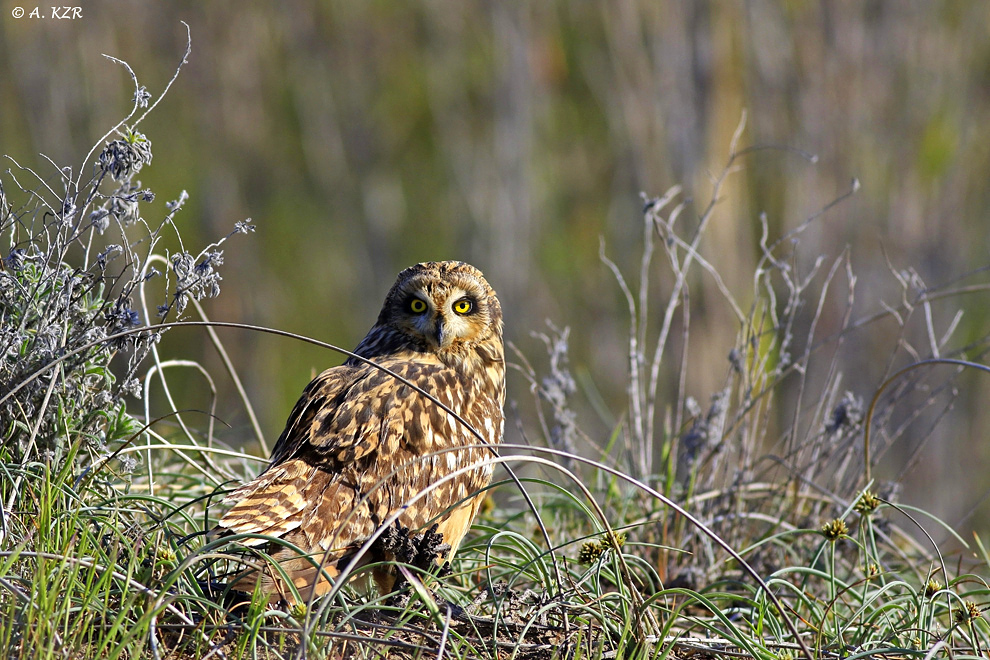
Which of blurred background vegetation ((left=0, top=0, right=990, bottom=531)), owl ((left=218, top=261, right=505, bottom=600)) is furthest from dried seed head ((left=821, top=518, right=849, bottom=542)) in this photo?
blurred background vegetation ((left=0, top=0, right=990, bottom=531))

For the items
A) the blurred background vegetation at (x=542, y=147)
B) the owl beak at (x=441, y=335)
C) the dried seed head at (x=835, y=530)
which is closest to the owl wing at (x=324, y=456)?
the owl beak at (x=441, y=335)

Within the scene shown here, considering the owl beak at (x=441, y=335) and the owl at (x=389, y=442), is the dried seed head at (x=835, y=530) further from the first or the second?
the owl beak at (x=441, y=335)

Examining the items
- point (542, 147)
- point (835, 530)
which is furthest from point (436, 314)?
point (542, 147)

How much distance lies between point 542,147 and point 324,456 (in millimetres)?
10628

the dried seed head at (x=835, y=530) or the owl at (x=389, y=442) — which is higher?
the owl at (x=389, y=442)

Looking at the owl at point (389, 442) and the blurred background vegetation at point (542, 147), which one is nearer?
the owl at point (389, 442)

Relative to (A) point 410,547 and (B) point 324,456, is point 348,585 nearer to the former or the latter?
(A) point 410,547

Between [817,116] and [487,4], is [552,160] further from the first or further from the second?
[817,116]

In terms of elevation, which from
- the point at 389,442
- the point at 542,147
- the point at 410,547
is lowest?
the point at 410,547

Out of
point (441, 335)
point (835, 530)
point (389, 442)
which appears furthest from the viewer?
point (441, 335)

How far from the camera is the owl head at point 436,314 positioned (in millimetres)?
2773

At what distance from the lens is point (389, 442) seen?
2.32m

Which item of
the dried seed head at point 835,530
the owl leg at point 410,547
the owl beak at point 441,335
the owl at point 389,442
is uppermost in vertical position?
the owl beak at point 441,335

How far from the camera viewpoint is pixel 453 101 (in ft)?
41.5
